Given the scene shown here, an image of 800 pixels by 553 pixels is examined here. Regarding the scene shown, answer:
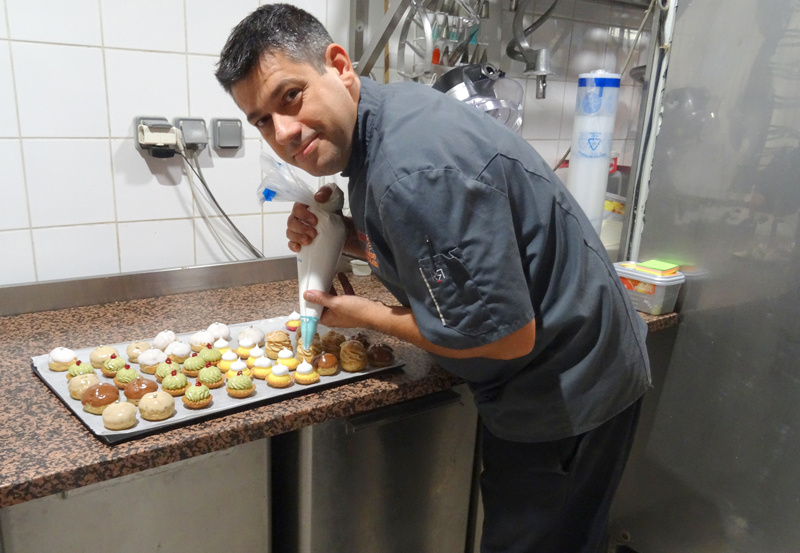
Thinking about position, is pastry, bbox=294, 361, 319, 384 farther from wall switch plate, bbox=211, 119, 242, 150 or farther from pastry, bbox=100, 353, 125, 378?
wall switch plate, bbox=211, 119, 242, 150

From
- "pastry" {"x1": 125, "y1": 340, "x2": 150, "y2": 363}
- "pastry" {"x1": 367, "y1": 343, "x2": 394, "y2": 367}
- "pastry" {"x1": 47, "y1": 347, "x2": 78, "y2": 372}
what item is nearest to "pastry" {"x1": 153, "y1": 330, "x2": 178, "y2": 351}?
"pastry" {"x1": 125, "y1": 340, "x2": 150, "y2": 363}

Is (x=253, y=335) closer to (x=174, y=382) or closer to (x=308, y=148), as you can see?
(x=174, y=382)

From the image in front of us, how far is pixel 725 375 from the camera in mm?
1240

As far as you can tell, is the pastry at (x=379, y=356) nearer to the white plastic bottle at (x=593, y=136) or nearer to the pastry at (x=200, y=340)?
the pastry at (x=200, y=340)

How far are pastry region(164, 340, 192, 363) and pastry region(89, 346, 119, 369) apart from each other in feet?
0.26

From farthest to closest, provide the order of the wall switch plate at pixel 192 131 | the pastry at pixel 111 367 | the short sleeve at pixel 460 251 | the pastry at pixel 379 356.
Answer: the wall switch plate at pixel 192 131
the pastry at pixel 379 356
the pastry at pixel 111 367
the short sleeve at pixel 460 251

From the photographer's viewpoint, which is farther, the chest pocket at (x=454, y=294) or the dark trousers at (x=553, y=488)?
the dark trousers at (x=553, y=488)

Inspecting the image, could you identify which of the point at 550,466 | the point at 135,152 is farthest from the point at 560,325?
the point at 135,152

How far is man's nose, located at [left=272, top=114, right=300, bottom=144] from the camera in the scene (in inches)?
29.7

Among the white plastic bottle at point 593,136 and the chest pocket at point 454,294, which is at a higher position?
the white plastic bottle at point 593,136

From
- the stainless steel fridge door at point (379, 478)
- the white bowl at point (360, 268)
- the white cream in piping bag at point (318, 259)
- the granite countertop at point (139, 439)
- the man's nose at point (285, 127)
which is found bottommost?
the stainless steel fridge door at point (379, 478)

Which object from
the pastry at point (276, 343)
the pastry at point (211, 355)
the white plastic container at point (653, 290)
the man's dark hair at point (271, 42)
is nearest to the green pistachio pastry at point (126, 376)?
the pastry at point (211, 355)

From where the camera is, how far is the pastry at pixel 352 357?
0.94 meters

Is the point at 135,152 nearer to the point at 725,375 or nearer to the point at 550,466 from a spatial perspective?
the point at 550,466
